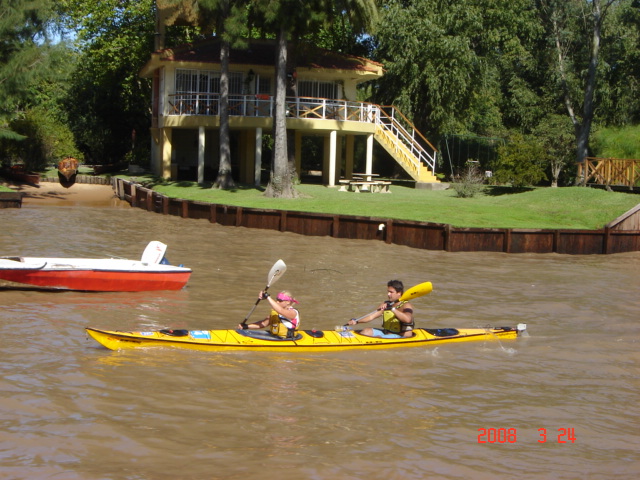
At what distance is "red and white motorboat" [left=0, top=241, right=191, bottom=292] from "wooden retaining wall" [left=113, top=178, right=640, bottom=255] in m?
9.71

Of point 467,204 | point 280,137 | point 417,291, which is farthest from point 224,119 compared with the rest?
point 417,291

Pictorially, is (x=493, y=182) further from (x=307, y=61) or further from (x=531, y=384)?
(x=531, y=384)

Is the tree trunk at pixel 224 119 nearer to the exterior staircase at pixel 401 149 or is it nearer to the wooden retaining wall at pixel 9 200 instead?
the exterior staircase at pixel 401 149

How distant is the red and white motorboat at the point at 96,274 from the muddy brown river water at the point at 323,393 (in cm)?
28

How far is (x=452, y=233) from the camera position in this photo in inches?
916

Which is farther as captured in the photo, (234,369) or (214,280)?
(214,280)

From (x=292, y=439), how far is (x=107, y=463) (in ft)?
6.16

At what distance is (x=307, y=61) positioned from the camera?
3822cm

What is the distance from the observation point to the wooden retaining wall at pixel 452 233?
923 inches

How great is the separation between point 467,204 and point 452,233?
6.99 m

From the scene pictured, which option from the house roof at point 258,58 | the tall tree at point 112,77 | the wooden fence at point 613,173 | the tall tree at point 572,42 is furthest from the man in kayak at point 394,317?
the tall tree at point 112,77

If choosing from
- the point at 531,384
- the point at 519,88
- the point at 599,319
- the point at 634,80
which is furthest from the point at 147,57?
the point at 531,384

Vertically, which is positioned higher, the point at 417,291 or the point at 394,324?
the point at 417,291

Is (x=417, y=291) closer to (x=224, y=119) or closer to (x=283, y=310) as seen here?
(x=283, y=310)
